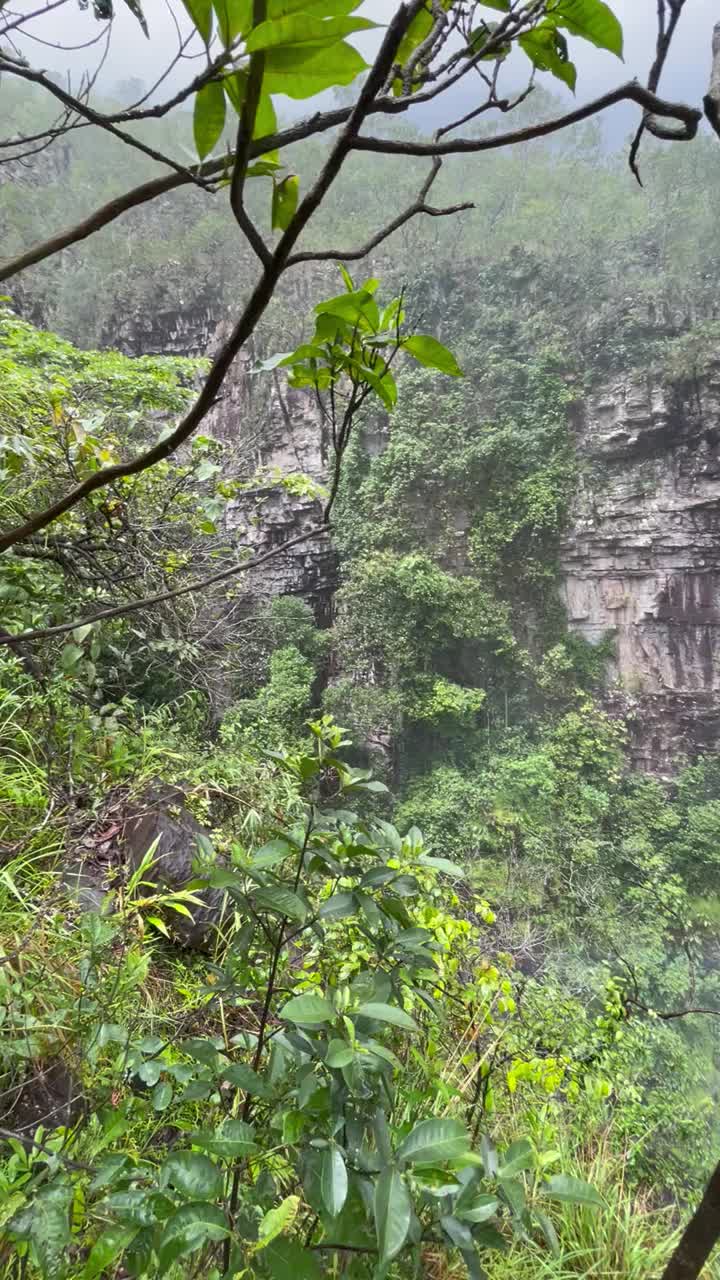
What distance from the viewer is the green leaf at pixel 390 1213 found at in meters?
0.26

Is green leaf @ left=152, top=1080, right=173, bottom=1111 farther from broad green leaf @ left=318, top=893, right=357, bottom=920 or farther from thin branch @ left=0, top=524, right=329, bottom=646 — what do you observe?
thin branch @ left=0, top=524, right=329, bottom=646

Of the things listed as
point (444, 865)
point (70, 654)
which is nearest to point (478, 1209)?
point (444, 865)

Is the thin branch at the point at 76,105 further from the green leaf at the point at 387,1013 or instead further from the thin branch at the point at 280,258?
the green leaf at the point at 387,1013

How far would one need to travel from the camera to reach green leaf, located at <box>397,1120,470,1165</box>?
0.28 m

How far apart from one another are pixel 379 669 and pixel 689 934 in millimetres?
3589

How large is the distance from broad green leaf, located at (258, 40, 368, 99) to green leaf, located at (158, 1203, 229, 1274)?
0.45m

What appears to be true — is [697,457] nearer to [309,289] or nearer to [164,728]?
[309,289]

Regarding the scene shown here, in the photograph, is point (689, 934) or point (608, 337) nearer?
point (689, 934)

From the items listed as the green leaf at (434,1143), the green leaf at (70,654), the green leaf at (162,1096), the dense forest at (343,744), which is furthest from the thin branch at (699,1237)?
the green leaf at (70,654)

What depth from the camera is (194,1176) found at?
0.99 feet

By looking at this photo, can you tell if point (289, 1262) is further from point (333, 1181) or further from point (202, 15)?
point (202, 15)

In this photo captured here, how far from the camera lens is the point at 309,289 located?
760cm

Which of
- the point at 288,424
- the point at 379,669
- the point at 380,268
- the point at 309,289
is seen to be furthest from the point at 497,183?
the point at 379,669

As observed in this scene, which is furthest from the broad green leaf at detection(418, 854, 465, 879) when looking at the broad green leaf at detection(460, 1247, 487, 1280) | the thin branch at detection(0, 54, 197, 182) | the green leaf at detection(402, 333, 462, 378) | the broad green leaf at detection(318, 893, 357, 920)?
the thin branch at detection(0, 54, 197, 182)
